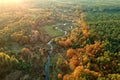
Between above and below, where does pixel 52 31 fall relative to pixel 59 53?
above

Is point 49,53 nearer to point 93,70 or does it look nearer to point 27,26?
point 93,70

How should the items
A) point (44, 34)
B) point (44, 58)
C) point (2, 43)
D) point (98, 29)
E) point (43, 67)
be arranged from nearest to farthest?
point (43, 67), point (44, 58), point (2, 43), point (98, 29), point (44, 34)

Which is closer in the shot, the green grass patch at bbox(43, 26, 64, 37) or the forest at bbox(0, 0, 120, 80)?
the forest at bbox(0, 0, 120, 80)

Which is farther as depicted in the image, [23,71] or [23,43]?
[23,43]

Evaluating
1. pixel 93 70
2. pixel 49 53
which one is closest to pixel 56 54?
pixel 49 53

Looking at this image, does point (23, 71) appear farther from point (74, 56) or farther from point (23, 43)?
point (23, 43)

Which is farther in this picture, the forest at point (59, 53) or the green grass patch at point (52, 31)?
the green grass patch at point (52, 31)

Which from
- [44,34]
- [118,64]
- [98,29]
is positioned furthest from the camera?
[44,34]

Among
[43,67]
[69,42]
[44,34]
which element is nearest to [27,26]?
[44,34]

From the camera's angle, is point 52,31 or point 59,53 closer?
point 59,53
